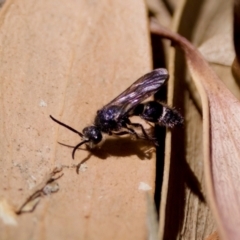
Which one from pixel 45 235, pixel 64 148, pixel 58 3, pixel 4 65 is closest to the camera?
pixel 45 235

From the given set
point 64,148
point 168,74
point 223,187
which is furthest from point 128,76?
point 223,187

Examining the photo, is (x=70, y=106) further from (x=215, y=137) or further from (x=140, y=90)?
(x=215, y=137)

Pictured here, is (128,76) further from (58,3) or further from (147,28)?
(58,3)

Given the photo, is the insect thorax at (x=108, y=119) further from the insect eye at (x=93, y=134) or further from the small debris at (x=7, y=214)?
the small debris at (x=7, y=214)

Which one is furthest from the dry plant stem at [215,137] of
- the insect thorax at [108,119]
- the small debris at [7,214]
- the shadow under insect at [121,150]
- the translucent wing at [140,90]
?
the small debris at [7,214]

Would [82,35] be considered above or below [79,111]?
above

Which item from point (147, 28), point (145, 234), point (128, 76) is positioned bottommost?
point (145, 234)

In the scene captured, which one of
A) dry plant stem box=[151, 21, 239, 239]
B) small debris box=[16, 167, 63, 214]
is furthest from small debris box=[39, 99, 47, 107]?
dry plant stem box=[151, 21, 239, 239]

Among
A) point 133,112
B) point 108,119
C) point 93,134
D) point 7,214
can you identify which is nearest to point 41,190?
point 7,214
